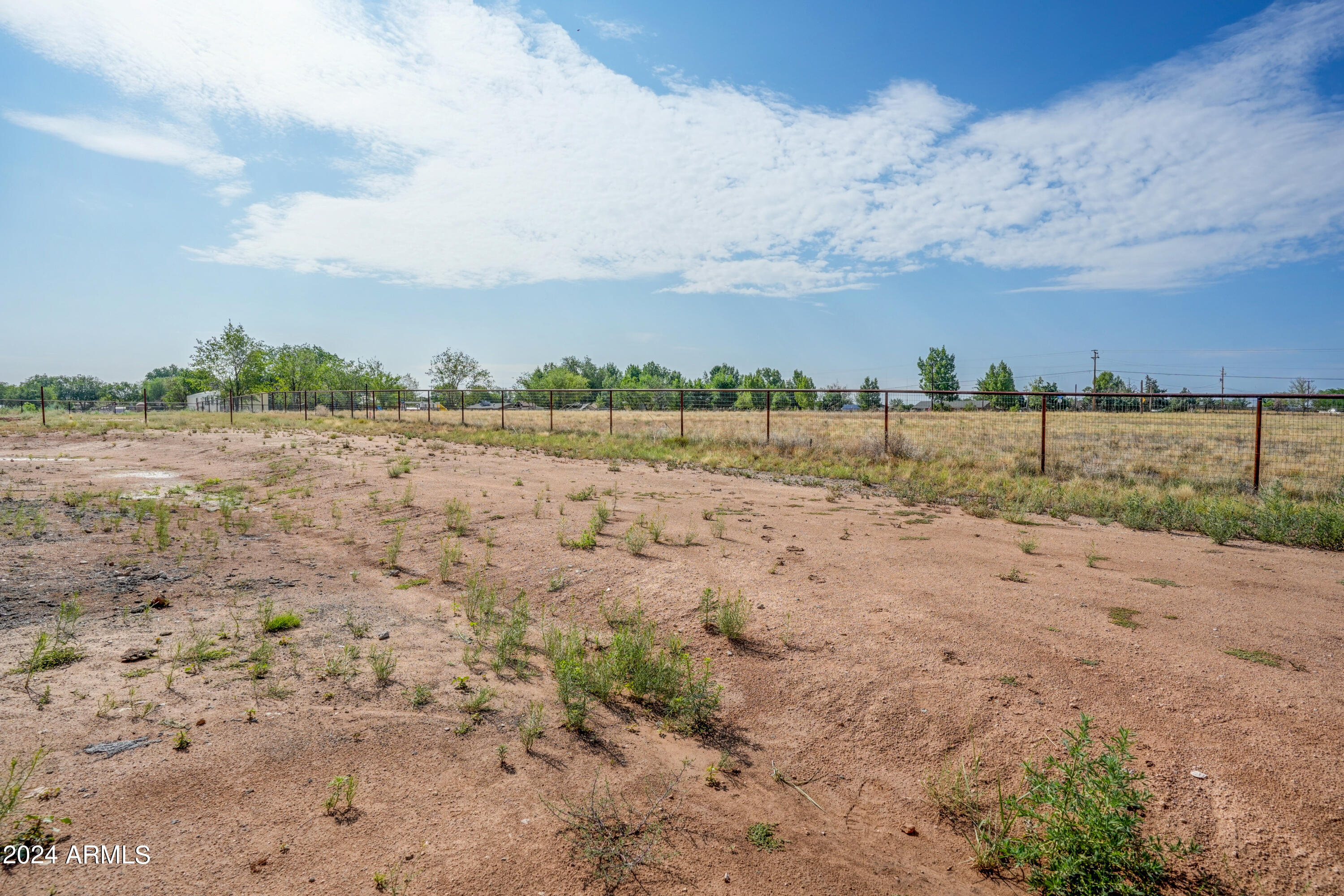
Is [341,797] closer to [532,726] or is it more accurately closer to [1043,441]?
[532,726]

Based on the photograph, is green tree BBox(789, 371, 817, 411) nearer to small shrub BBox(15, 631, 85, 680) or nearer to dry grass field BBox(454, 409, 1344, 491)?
dry grass field BBox(454, 409, 1344, 491)

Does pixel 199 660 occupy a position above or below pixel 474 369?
below

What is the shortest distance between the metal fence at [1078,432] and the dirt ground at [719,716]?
23.7 feet

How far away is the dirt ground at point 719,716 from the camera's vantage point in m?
2.88

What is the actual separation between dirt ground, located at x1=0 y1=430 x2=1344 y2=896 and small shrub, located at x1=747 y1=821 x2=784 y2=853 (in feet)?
0.17

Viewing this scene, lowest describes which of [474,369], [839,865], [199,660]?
[839,865]

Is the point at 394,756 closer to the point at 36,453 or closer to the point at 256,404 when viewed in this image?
the point at 36,453

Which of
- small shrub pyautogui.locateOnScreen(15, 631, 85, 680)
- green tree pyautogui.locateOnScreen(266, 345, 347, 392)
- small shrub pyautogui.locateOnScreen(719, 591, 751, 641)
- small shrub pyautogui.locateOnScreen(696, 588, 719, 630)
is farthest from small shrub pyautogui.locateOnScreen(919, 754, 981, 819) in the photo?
green tree pyautogui.locateOnScreen(266, 345, 347, 392)

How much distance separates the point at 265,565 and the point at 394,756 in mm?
4564

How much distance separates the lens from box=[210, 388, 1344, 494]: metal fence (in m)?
14.6

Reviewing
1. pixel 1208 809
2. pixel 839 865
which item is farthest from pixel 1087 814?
pixel 839 865

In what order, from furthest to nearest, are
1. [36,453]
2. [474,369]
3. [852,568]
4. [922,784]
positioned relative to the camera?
[474,369]
[36,453]
[852,568]
[922,784]

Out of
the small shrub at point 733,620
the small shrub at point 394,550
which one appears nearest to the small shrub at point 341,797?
the small shrub at point 733,620

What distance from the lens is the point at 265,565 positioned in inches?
277
